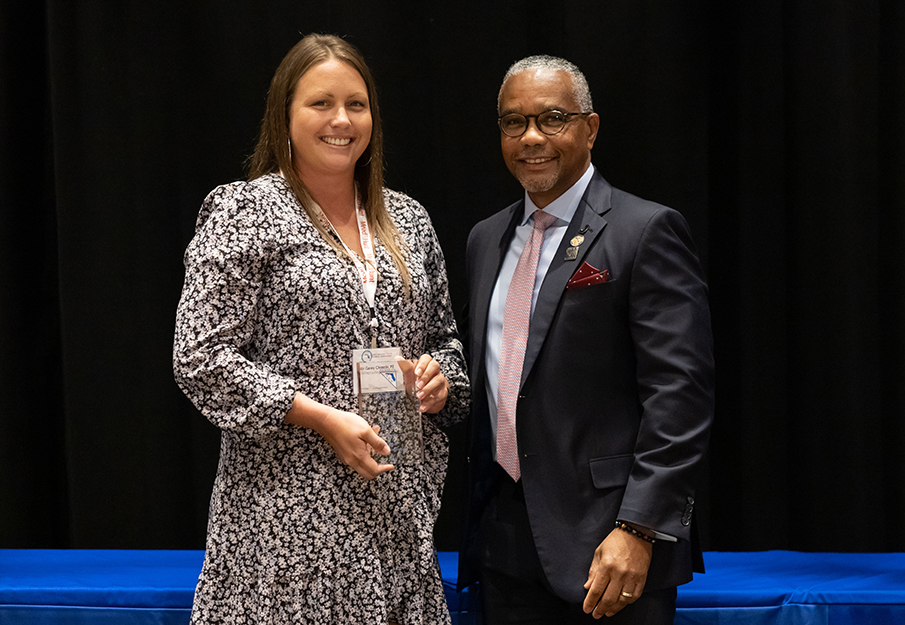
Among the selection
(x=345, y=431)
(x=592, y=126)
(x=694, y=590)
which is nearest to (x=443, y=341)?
(x=345, y=431)

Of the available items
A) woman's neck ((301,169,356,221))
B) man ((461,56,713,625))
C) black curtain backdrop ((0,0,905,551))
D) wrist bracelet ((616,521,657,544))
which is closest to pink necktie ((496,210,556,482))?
man ((461,56,713,625))

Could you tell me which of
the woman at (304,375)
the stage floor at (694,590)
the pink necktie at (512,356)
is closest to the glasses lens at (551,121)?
the pink necktie at (512,356)

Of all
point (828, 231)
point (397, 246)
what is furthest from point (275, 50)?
point (828, 231)

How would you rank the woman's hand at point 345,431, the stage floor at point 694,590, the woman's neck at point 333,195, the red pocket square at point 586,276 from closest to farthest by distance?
the woman's hand at point 345,431 < the red pocket square at point 586,276 < the woman's neck at point 333,195 < the stage floor at point 694,590

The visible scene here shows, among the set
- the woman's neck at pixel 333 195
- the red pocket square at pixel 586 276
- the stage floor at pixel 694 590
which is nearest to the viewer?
the red pocket square at pixel 586 276

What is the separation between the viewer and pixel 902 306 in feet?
8.75

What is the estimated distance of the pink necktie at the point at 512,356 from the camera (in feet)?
5.98

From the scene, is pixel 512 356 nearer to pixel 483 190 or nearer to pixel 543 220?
pixel 543 220

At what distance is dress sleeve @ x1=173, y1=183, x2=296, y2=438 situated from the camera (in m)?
1.62

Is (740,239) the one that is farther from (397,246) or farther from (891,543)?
(397,246)

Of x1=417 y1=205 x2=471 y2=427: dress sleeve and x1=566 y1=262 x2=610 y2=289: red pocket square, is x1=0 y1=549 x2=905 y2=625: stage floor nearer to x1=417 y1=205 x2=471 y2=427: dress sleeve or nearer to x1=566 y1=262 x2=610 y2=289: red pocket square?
x1=417 y1=205 x2=471 y2=427: dress sleeve

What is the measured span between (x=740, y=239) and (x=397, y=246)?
1.33m

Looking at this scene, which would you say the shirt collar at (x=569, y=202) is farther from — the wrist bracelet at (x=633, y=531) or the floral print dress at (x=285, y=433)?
the wrist bracelet at (x=633, y=531)

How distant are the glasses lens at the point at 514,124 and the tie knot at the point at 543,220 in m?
0.18
